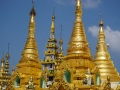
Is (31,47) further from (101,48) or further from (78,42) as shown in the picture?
(101,48)

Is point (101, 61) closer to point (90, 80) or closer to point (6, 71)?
point (90, 80)

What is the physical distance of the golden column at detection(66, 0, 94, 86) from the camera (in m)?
19.3

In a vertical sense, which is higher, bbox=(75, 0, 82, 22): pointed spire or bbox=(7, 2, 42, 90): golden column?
bbox=(75, 0, 82, 22): pointed spire

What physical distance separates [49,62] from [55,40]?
3706 mm

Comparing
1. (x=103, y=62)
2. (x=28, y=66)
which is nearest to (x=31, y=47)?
(x=28, y=66)

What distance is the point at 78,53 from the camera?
66.3 ft

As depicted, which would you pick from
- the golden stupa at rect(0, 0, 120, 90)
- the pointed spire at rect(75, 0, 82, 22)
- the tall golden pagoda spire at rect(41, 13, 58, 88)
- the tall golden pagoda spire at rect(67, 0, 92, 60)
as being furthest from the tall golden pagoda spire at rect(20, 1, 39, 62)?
the tall golden pagoda spire at rect(41, 13, 58, 88)

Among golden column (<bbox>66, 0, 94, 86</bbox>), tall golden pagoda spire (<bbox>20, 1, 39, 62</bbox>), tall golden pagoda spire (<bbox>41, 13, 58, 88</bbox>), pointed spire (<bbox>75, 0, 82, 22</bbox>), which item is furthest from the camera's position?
tall golden pagoda spire (<bbox>41, 13, 58, 88</bbox>)

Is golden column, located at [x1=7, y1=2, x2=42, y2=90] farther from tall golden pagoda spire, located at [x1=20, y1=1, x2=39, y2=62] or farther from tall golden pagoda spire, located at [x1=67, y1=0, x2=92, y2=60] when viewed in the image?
tall golden pagoda spire, located at [x1=67, y1=0, x2=92, y2=60]

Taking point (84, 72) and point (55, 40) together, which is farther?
point (55, 40)

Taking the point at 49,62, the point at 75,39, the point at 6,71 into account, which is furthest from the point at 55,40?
the point at 75,39

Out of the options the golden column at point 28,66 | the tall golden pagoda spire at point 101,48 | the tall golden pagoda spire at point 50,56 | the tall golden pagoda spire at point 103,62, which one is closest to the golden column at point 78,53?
the golden column at point 28,66

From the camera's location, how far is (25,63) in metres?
23.4

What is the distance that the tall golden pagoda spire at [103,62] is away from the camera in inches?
967
